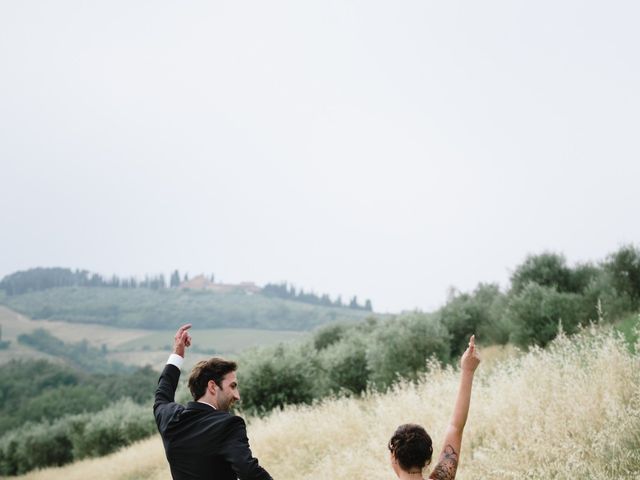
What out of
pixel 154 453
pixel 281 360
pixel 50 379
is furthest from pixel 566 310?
pixel 50 379

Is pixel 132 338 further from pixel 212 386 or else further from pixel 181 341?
pixel 212 386

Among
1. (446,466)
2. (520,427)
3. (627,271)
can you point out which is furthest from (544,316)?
(446,466)

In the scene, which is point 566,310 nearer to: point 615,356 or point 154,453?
point 615,356

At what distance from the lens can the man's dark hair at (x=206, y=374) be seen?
365cm

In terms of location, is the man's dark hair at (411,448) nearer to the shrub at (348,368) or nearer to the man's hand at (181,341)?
the man's hand at (181,341)

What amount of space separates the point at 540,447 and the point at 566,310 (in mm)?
12681

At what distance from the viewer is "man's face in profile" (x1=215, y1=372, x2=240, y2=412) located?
143 inches

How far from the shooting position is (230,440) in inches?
131

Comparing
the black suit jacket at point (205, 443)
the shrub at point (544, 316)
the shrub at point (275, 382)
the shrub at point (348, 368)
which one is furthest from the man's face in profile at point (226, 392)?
the shrub at point (348, 368)

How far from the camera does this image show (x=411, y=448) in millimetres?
3033

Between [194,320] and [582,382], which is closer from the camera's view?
[582,382]

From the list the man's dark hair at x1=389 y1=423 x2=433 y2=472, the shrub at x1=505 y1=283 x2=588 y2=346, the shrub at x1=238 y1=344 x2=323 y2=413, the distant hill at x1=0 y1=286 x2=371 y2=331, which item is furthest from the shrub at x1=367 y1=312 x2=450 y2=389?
the distant hill at x1=0 y1=286 x2=371 y2=331

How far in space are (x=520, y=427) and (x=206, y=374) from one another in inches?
201

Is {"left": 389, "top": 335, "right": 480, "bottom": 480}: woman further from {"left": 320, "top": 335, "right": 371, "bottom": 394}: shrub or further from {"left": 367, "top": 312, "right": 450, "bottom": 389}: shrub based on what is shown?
{"left": 320, "top": 335, "right": 371, "bottom": 394}: shrub
